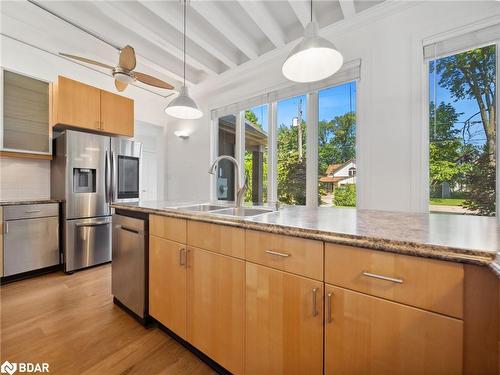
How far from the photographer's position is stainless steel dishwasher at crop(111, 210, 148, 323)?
1.70 m

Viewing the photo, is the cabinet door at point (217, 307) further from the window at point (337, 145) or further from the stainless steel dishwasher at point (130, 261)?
the window at point (337, 145)

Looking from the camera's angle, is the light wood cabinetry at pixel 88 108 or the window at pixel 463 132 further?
the light wood cabinetry at pixel 88 108

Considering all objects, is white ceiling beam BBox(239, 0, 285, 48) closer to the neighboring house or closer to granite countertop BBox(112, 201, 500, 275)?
the neighboring house

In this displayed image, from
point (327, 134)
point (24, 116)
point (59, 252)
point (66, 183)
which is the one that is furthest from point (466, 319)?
point (24, 116)

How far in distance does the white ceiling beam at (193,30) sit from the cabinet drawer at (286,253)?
2.42 m

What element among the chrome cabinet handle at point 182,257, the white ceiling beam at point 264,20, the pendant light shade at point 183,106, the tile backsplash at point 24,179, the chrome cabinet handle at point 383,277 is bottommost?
the chrome cabinet handle at point 182,257

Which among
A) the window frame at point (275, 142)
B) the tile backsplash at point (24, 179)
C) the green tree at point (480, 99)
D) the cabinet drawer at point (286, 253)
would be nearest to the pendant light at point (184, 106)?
the window frame at point (275, 142)

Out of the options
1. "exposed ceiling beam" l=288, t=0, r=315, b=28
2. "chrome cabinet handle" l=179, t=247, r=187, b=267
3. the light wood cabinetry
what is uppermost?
"exposed ceiling beam" l=288, t=0, r=315, b=28

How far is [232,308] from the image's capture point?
3.90 feet

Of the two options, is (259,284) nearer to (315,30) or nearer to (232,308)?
(232,308)

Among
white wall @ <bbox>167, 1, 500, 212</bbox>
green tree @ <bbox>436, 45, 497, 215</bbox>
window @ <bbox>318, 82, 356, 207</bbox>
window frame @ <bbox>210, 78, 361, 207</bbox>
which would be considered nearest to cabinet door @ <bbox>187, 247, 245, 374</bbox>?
window frame @ <bbox>210, 78, 361, 207</bbox>

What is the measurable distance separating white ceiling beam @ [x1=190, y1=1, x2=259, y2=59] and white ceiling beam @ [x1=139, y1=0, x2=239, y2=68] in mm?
279

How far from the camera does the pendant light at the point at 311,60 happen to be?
128 centimetres

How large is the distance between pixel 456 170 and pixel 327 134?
1.20 meters
